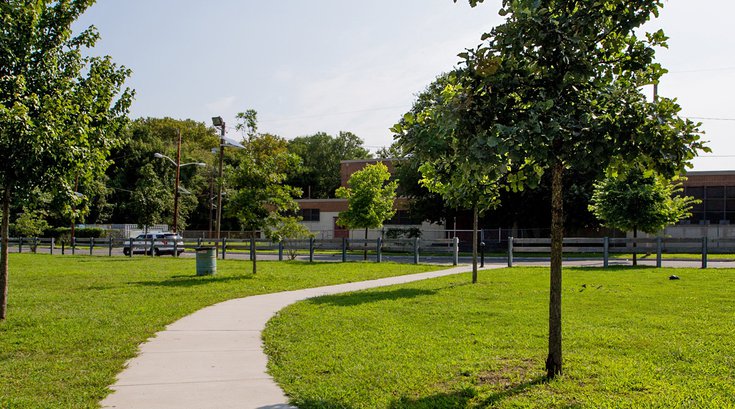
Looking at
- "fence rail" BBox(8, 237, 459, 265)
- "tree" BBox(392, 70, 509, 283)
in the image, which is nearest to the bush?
"fence rail" BBox(8, 237, 459, 265)

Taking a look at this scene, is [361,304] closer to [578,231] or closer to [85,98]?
[85,98]

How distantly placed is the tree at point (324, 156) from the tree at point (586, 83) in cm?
7458

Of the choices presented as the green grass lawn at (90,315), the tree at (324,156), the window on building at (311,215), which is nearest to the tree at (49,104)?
the green grass lawn at (90,315)

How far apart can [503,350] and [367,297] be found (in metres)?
5.78

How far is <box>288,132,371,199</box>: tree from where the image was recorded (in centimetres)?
8212

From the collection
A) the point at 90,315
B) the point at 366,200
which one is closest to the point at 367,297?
the point at 90,315

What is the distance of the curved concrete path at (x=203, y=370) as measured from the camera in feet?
18.0

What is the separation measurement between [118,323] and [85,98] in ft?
11.8

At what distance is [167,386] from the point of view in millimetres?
5957

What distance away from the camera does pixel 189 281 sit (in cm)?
1670

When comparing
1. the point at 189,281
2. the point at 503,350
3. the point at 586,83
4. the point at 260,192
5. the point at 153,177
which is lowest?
the point at 189,281

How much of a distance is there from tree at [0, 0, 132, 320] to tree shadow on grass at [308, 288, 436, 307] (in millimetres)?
4909

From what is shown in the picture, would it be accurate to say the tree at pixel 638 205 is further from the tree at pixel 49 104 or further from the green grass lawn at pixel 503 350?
the tree at pixel 49 104

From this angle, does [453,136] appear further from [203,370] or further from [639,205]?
[639,205]
